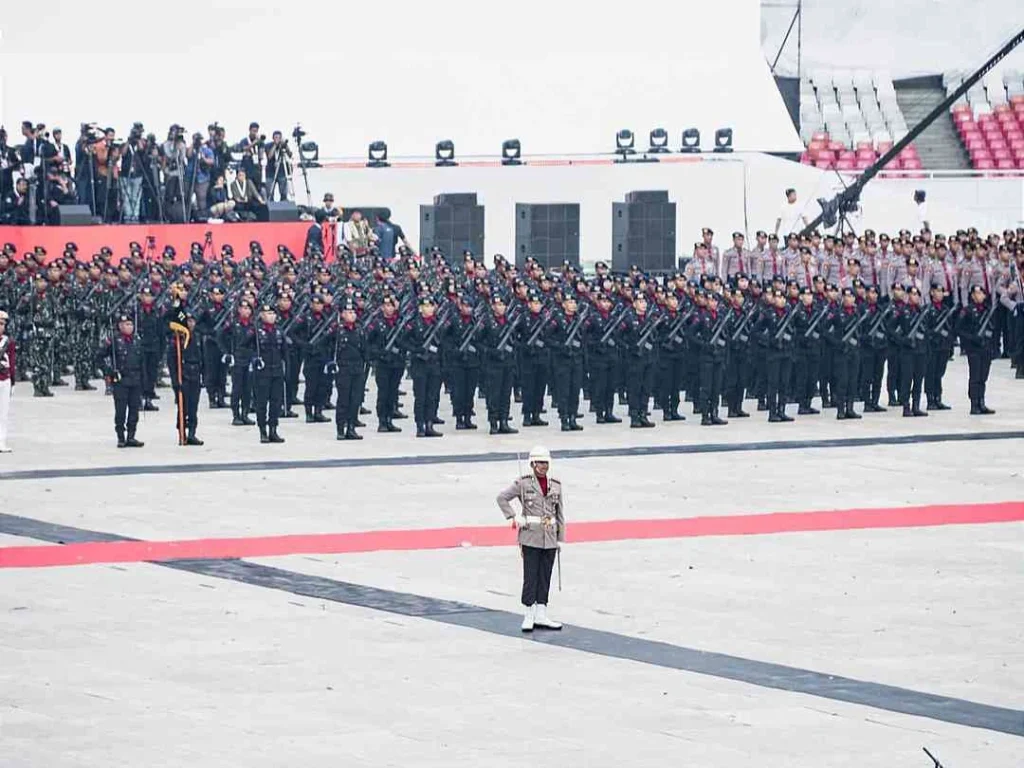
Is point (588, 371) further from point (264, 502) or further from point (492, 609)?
point (492, 609)

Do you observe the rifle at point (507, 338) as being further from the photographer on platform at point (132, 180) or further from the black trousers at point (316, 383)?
the photographer on platform at point (132, 180)

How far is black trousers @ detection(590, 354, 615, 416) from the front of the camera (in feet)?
82.9

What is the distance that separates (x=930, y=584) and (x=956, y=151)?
30867mm

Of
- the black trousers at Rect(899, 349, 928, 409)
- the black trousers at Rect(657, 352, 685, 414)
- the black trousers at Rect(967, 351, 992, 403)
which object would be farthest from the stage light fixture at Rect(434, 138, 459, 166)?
the black trousers at Rect(967, 351, 992, 403)

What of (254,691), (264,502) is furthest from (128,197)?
(254,691)

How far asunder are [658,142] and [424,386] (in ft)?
56.9

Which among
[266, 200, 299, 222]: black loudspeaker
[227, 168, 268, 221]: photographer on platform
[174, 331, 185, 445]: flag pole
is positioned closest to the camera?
[174, 331, 185, 445]: flag pole

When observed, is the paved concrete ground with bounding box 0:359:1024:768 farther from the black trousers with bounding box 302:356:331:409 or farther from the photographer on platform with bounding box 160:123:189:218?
the photographer on platform with bounding box 160:123:189:218

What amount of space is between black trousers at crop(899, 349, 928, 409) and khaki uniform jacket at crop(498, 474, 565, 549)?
13058mm

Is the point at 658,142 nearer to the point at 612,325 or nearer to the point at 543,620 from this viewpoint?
the point at 612,325

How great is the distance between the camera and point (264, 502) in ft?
62.5

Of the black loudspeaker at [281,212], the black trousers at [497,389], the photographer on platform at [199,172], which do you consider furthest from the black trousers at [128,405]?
the black loudspeaker at [281,212]

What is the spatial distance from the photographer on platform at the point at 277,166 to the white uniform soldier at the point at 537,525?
69.9ft

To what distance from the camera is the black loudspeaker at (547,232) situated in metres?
37.5
